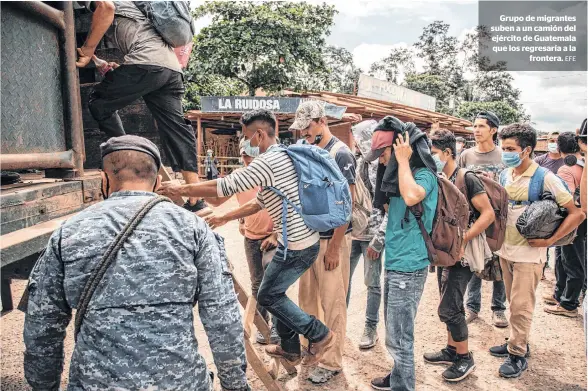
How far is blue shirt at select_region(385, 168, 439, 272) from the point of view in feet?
8.48

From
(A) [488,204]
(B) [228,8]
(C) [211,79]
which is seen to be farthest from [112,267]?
(B) [228,8]

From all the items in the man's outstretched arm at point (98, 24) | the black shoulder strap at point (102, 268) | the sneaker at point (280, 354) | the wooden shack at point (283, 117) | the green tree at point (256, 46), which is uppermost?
the green tree at point (256, 46)

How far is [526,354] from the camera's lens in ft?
11.4

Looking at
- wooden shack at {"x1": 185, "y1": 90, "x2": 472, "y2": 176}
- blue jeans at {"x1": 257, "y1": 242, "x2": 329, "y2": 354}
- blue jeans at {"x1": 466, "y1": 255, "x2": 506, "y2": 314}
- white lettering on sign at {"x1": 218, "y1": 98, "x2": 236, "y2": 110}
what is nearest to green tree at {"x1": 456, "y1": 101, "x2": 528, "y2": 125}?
wooden shack at {"x1": 185, "y1": 90, "x2": 472, "y2": 176}

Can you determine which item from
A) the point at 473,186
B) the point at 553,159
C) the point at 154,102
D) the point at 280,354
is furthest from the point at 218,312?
the point at 553,159

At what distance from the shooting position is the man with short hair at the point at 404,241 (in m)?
2.58

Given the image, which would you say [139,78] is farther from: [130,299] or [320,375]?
[320,375]

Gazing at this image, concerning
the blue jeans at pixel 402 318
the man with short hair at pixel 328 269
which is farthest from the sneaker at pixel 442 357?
the blue jeans at pixel 402 318

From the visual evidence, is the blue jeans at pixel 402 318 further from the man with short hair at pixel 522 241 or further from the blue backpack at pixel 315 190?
the man with short hair at pixel 522 241

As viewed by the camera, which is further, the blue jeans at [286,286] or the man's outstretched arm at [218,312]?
the blue jeans at [286,286]

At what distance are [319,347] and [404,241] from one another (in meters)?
0.94

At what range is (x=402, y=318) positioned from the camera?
2602 millimetres

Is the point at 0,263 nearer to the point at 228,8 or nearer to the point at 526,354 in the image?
the point at 526,354

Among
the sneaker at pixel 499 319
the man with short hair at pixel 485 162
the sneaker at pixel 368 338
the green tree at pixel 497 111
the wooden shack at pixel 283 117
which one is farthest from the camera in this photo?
the green tree at pixel 497 111
